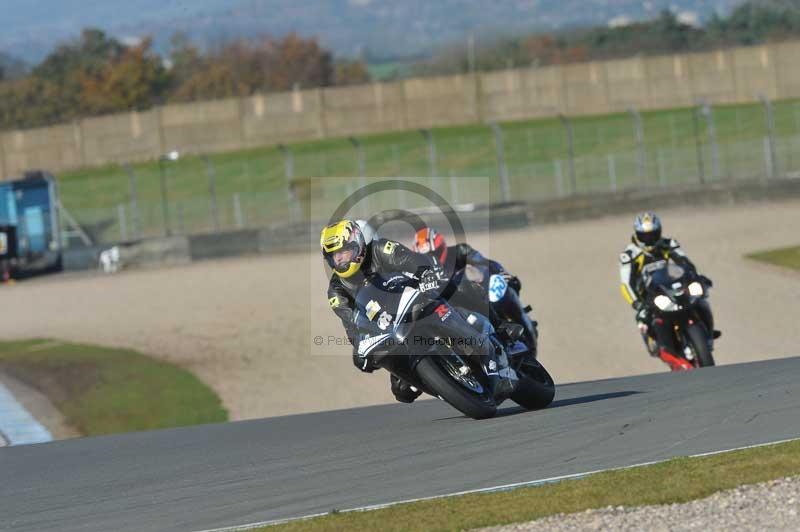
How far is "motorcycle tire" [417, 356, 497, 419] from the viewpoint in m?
8.70

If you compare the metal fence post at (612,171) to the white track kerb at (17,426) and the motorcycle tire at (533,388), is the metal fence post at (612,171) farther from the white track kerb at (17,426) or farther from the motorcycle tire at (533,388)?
the motorcycle tire at (533,388)

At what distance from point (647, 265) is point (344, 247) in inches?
222

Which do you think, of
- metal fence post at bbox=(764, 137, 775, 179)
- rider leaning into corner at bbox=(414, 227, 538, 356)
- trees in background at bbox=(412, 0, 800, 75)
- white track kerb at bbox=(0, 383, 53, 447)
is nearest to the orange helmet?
rider leaning into corner at bbox=(414, 227, 538, 356)

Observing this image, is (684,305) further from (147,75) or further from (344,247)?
(147,75)

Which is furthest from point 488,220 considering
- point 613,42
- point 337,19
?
point 337,19

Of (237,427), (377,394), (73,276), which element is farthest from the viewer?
(73,276)

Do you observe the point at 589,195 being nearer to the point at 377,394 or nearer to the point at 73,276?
the point at 73,276

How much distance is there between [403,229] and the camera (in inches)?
1286

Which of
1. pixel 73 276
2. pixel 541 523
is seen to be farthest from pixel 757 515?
pixel 73 276

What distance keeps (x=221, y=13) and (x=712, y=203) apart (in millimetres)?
87258

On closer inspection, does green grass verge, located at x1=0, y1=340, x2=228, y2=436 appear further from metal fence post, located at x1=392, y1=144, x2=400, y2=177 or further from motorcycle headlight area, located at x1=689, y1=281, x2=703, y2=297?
metal fence post, located at x1=392, y1=144, x2=400, y2=177

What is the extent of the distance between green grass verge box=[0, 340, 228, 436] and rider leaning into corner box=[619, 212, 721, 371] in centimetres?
533

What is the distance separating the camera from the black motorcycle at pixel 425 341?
340 inches

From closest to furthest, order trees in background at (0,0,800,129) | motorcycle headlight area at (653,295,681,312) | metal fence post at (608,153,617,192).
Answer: motorcycle headlight area at (653,295,681,312)
metal fence post at (608,153,617,192)
trees in background at (0,0,800,129)
